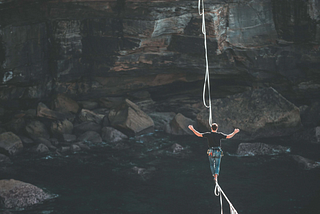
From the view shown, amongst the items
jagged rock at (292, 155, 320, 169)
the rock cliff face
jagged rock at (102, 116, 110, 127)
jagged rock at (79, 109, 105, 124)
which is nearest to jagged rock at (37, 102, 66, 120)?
the rock cliff face

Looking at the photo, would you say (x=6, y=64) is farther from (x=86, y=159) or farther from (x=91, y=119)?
(x=86, y=159)

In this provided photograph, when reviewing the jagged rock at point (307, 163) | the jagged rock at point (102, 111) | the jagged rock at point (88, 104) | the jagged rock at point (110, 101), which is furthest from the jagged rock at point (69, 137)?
the jagged rock at point (307, 163)

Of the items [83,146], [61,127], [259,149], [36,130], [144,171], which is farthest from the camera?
[61,127]

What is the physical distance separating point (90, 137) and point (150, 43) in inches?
276

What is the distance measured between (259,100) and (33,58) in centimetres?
1440

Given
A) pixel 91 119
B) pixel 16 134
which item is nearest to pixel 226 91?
pixel 91 119

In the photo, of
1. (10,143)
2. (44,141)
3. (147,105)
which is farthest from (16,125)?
(147,105)

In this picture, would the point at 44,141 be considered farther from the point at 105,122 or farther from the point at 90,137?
the point at 105,122

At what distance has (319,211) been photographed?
15.0 meters

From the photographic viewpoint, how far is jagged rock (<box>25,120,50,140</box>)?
24.7 meters

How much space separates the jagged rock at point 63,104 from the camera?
27352 mm

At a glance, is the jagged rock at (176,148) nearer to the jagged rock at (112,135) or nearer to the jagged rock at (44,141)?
the jagged rock at (112,135)

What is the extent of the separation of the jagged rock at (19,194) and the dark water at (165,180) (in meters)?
0.43

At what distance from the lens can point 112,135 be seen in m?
24.6
